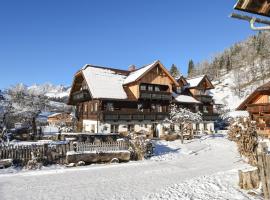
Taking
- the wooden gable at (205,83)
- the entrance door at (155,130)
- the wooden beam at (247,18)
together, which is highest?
the wooden gable at (205,83)

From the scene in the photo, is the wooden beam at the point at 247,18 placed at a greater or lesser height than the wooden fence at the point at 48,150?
greater

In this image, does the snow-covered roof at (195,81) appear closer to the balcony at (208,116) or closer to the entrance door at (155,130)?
the balcony at (208,116)

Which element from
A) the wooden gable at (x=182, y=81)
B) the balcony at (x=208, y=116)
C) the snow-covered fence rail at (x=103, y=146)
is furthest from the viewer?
the wooden gable at (x=182, y=81)

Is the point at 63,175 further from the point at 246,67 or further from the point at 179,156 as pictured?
the point at 246,67

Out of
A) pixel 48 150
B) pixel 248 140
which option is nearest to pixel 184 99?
pixel 48 150

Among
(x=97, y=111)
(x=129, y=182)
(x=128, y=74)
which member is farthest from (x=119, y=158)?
(x=128, y=74)

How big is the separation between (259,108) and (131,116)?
665 inches

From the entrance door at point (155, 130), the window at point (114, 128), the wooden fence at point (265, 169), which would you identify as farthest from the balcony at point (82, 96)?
the wooden fence at point (265, 169)

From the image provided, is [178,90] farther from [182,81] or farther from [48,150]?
[48,150]

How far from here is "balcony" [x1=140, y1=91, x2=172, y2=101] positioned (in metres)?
41.8

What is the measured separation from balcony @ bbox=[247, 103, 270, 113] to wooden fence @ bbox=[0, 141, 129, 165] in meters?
20.7

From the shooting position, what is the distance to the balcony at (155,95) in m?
41.8

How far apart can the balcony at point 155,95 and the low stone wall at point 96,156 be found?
20.4 meters

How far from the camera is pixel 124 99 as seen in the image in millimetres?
39844
